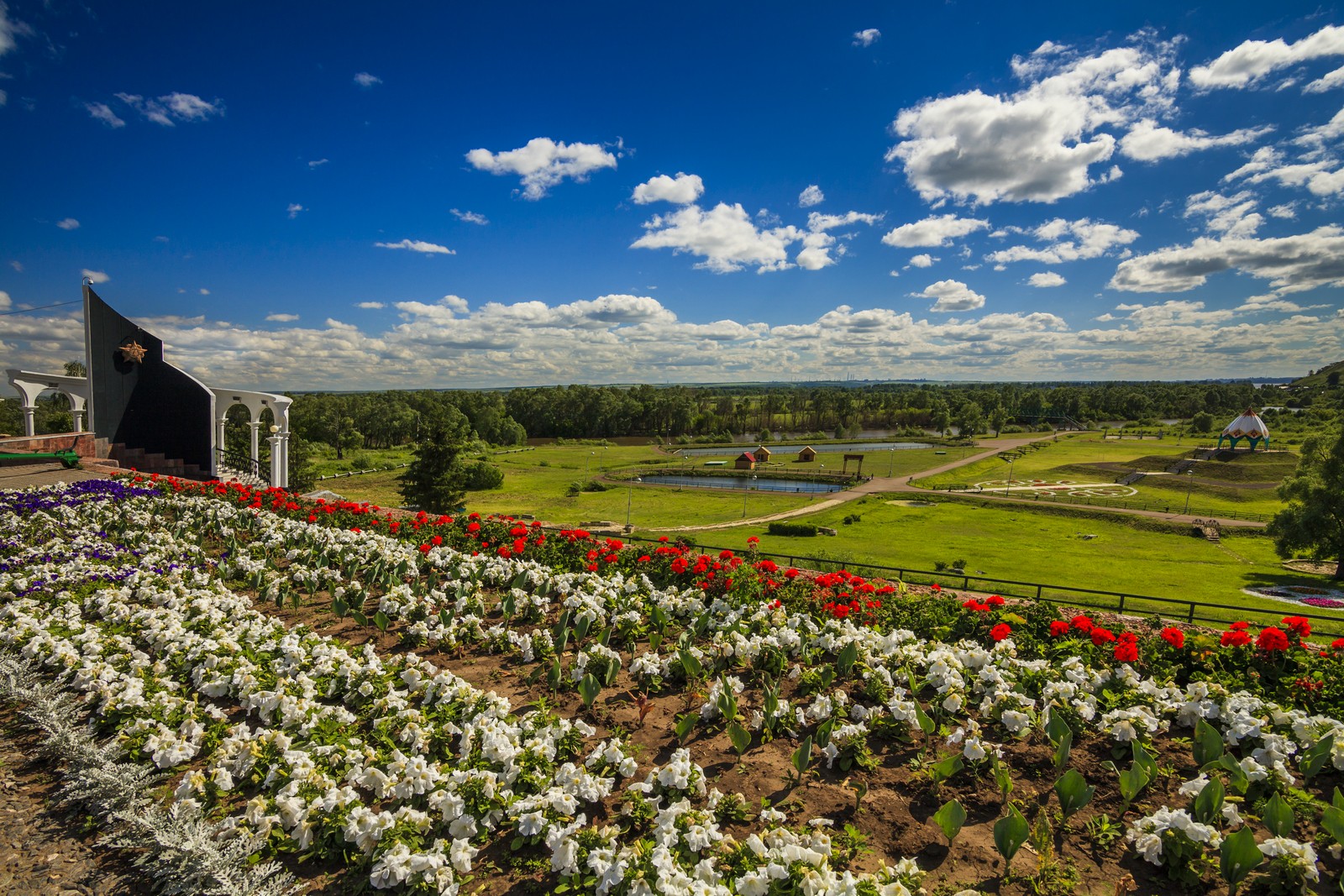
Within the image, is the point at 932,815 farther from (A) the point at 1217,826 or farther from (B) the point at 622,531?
(B) the point at 622,531

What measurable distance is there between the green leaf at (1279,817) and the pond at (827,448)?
8729 centimetres

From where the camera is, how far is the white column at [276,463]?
72.9 ft

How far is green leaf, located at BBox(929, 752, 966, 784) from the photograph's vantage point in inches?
187

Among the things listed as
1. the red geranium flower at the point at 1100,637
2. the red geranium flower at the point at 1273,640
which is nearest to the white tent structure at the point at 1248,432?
→ the red geranium flower at the point at 1273,640

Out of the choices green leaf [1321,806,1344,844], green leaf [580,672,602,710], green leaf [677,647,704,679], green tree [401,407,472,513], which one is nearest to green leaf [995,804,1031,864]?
green leaf [1321,806,1344,844]

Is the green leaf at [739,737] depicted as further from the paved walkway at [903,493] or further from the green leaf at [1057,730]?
the paved walkway at [903,493]

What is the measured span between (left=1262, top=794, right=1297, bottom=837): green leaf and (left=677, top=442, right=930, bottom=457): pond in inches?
3437

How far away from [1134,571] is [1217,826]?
2579cm

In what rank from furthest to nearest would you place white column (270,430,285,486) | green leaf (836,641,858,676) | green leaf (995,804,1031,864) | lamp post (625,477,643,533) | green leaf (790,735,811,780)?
lamp post (625,477,643,533)
white column (270,430,285,486)
green leaf (836,641,858,676)
green leaf (790,735,811,780)
green leaf (995,804,1031,864)

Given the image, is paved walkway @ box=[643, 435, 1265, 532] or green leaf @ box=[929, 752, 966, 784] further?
paved walkway @ box=[643, 435, 1265, 532]

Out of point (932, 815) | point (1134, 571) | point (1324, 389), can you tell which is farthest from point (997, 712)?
point (1324, 389)

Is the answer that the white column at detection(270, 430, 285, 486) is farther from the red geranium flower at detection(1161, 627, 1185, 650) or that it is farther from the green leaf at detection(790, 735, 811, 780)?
the red geranium flower at detection(1161, 627, 1185, 650)

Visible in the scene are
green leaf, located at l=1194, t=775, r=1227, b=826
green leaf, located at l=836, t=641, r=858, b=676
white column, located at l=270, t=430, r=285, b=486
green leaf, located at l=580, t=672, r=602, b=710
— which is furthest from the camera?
white column, located at l=270, t=430, r=285, b=486

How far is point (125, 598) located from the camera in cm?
808
